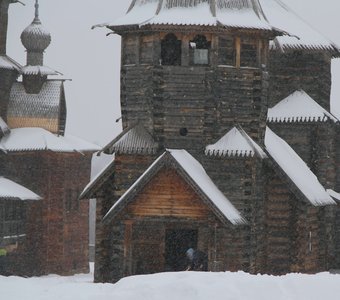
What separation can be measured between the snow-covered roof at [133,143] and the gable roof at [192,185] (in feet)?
2.86

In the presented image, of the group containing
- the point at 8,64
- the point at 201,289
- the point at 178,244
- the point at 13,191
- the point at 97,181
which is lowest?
the point at 178,244

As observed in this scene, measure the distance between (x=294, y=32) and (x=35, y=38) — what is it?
14953 mm

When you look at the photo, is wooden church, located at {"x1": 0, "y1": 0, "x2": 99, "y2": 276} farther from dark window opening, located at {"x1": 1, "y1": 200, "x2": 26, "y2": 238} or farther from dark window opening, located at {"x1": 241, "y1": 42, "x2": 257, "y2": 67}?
dark window opening, located at {"x1": 241, "y1": 42, "x2": 257, "y2": 67}

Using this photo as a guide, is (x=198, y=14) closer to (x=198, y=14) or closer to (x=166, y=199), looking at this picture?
(x=198, y=14)

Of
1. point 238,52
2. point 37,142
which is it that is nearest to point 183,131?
point 238,52

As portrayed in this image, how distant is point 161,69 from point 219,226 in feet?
16.3

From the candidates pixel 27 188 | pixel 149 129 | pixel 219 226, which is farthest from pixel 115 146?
pixel 27 188

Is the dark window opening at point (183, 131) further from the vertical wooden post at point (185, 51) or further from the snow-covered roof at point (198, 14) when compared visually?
the snow-covered roof at point (198, 14)

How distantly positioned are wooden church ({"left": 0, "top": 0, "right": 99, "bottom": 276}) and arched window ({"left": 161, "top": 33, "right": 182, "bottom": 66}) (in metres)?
12.3

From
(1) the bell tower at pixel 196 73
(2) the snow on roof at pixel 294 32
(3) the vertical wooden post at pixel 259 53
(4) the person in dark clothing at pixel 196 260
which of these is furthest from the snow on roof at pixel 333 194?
(4) the person in dark clothing at pixel 196 260

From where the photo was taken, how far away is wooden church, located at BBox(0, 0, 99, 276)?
37281mm

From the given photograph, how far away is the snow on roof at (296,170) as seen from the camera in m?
26.4

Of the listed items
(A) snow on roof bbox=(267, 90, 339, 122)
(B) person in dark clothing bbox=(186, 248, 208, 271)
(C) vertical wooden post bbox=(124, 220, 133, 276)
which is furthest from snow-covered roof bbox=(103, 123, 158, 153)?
(A) snow on roof bbox=(267, 90, 339, 122)

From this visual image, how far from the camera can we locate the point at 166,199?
23.7m
